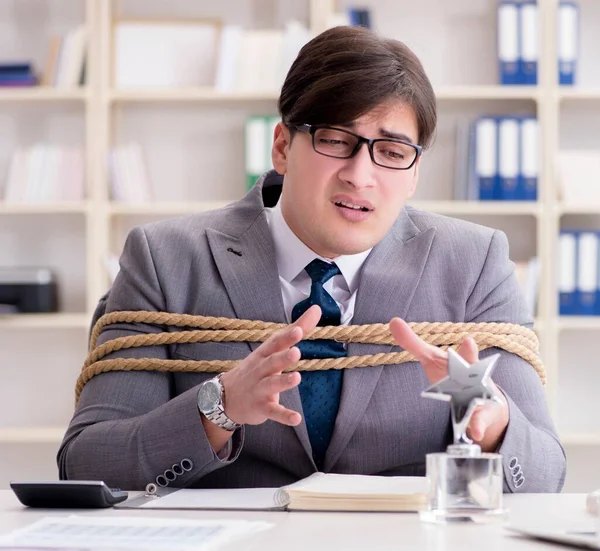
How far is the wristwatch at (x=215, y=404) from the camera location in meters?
1.31

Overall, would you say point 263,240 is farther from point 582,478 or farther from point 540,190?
point 582,478

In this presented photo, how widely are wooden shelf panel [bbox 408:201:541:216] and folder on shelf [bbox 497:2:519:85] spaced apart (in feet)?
1.41

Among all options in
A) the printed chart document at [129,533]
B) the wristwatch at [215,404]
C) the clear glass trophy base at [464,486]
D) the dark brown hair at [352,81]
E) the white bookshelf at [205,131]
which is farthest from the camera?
the white bookshelf at [205,131]

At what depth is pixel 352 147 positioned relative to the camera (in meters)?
1.50

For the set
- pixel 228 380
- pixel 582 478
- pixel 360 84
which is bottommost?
pixel 582 478

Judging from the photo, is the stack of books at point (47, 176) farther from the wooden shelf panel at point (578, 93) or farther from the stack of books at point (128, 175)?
the wooden shelf panel at point (578, 93)

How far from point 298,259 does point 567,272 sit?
2.12 m

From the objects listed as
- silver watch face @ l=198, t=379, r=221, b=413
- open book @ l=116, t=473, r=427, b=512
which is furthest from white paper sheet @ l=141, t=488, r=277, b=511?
silver watch face @ l=198, t=379, r=221, b=413

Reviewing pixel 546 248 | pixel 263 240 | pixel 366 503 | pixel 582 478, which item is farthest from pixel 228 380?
pixel 582 478

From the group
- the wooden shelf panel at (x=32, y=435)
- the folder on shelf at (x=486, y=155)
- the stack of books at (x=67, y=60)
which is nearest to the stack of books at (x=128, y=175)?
the stack of books at (x=67, y=60)

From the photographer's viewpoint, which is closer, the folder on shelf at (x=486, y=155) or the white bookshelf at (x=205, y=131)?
the folder on shelf at (x=486, y=155)

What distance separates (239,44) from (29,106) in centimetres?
83

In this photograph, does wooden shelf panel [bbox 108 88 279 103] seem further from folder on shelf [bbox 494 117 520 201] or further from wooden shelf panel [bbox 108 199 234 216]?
folder on shelf [bbox 494 117 520 201]

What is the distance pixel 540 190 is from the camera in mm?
3590
